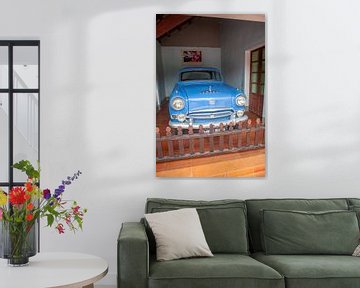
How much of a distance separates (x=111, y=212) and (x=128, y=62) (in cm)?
124

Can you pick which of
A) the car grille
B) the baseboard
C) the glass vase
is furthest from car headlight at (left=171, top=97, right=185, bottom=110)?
the glass vase

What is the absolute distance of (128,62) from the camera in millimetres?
5000

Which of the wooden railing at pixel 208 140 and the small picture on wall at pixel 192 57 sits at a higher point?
the small picture on wall at pixel 192 57

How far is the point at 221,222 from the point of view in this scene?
4527 millimetres

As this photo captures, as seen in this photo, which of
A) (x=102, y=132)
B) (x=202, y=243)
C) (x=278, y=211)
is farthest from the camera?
(x=102, y=132)

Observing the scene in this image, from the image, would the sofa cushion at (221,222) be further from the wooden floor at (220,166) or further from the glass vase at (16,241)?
the glass vase at (16,241)

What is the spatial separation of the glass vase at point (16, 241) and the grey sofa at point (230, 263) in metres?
0.59

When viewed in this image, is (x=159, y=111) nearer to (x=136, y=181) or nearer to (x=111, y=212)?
(x=136, y=181)

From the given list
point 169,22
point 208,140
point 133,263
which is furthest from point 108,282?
point 169,22

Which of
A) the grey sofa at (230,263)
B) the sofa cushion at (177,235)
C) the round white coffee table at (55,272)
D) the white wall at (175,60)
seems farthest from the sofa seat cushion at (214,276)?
the white wall at (175,60)

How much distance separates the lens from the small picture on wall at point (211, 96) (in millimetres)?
5008

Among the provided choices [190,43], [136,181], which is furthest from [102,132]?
[190,43]

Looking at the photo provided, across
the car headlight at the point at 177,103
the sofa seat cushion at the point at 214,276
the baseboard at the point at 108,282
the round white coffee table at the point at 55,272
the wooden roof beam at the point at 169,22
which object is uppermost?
the wooden roof beam at the point at 169,22

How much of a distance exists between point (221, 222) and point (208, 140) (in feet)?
2.65
